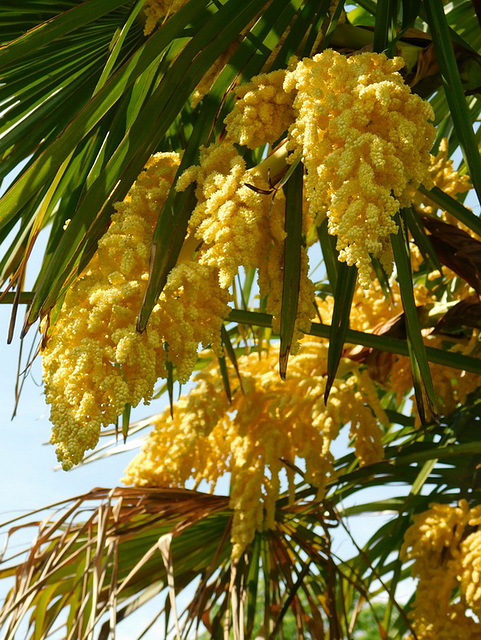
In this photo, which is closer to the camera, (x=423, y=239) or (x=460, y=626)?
(x=423, y=239)

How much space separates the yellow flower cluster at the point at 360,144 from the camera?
94 cm

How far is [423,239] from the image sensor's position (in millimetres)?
2039

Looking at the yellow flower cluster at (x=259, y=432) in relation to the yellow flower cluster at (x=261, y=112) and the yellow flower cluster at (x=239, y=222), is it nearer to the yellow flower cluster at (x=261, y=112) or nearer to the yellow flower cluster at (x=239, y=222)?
the yellow flower cluster at (x=239, y=222)

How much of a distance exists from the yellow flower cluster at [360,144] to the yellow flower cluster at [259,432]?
1294 millimetres

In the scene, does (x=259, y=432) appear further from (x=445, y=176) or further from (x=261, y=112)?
(x=261, y=112)

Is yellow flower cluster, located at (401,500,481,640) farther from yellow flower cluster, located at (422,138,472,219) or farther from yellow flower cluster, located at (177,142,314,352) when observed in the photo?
yellow flower cluster, located at (177,142,314,352)

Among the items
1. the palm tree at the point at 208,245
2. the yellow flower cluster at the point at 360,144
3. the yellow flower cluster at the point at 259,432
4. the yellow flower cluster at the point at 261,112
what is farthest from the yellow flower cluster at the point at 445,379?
the yellow flower cluster at the point at 360,144

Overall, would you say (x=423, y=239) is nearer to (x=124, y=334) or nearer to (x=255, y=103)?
(x=255, y=103)

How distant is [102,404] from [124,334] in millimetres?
94

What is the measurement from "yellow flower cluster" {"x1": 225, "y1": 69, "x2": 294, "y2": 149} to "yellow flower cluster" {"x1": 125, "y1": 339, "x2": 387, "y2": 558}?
3.84ft

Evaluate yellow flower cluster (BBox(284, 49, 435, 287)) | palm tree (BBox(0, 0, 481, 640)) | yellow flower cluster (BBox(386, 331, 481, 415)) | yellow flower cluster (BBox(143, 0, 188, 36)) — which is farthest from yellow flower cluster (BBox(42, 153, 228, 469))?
yellow flower cluster (BBox(386, 331, 481, 415))

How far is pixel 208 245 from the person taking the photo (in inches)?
47.6

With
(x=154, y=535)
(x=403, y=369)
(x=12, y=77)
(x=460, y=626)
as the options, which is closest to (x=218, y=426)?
(x=154, y=535)

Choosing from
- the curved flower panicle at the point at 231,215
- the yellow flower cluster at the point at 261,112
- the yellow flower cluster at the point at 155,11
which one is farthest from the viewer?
the yellow flower cluster at the point at 155,11
